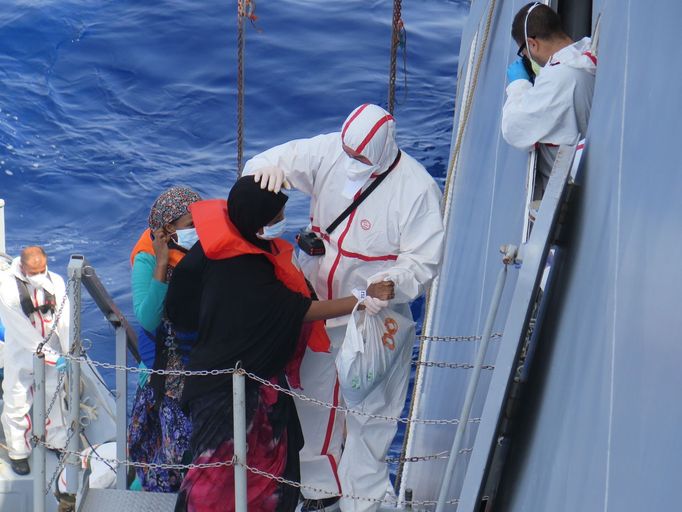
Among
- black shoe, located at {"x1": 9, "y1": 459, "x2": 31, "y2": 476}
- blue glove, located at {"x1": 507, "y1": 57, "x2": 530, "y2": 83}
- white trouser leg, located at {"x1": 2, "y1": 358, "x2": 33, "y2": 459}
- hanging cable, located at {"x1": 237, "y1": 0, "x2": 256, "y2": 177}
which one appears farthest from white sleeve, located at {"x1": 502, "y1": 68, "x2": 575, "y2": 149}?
black shoe, located at {"x1": 9, "y1": 459, "x2": 31, "y2": 476}

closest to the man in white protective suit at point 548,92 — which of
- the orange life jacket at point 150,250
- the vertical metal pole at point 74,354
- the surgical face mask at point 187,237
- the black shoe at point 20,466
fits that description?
the surgical face mask at point 187,237

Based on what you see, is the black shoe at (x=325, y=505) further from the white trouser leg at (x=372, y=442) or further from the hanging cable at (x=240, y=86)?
the hanging cable at (x=240, y=86)

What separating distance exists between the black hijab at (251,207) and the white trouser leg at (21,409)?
400cm

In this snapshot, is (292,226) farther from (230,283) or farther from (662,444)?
(662,444)

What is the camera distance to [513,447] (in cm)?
257

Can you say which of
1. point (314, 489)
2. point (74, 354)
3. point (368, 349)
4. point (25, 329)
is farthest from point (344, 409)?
point (25, 329)

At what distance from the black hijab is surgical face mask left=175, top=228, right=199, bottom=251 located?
16.7 inches

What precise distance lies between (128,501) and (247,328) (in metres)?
1.16

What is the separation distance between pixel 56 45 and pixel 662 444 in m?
15.0

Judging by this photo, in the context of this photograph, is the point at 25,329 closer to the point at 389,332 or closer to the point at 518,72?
the point at 389,332

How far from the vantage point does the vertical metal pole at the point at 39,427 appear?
355cm

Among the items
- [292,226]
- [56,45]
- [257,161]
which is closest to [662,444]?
[257,161]

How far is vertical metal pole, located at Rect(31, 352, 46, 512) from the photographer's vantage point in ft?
11.7

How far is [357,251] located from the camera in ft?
11.5
